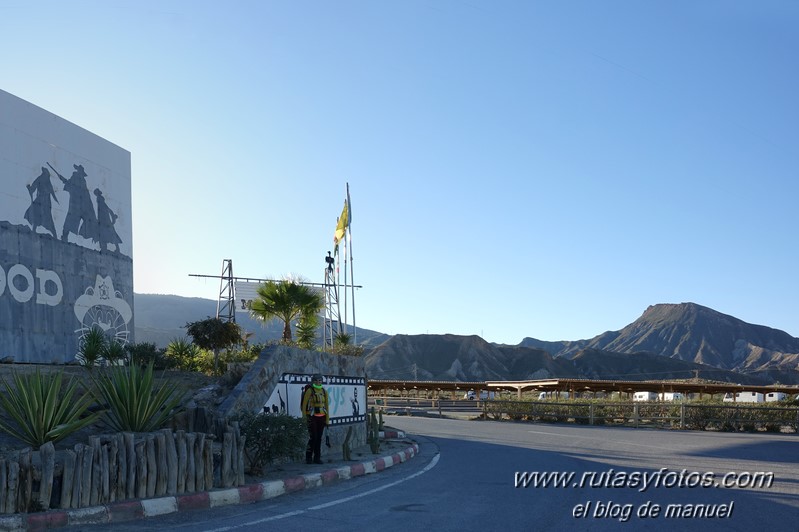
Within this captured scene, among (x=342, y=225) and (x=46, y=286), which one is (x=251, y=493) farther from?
(x=342, y=225)

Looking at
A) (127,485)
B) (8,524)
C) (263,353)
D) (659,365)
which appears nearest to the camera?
(8,524)

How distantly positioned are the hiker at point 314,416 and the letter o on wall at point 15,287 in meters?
15.8

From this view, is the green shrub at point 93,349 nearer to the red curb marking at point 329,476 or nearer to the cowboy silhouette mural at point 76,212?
the cowboy silhouette mural at point 76,212

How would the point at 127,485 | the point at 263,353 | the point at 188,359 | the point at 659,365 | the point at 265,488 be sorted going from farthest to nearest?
the point at 659,365, the point at 188,359, the point at 263,353, the point at 265,488, the point at 127,485

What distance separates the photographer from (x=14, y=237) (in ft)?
82.3

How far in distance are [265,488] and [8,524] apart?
3.53 meters

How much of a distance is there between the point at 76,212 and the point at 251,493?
21830 millimetres

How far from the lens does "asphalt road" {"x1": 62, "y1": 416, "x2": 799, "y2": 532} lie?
8148 millimetres

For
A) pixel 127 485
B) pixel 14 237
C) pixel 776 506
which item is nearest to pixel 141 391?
pixel 127 485

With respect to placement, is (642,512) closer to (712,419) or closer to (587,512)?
(587,512)

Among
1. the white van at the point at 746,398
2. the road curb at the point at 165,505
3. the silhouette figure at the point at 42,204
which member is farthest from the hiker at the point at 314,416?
the white van at the point at 746,398

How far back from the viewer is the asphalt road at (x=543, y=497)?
26.7 feet

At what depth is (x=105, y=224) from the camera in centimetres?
3022

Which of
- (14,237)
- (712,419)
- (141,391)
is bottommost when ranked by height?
(712,419)
